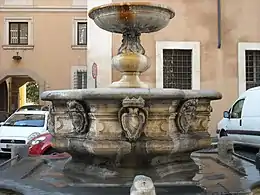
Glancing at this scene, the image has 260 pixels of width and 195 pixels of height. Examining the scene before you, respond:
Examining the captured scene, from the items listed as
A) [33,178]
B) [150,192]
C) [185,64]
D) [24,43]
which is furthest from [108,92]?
[24,43]

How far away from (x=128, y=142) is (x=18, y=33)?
77.3ft

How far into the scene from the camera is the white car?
13.6 m

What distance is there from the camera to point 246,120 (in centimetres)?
1306

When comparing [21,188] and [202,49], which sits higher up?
[202,49]

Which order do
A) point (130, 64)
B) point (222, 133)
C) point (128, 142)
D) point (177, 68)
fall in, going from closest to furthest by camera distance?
point (128, 142)
point (130, 64)
point (222, 133)
point (177, 68)

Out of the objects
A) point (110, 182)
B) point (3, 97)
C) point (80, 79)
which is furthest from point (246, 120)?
point (3, 97)

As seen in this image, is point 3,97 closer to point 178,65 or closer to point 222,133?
point 178,65

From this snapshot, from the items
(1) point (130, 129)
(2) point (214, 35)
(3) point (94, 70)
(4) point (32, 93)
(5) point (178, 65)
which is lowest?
(1) point (130, 129)

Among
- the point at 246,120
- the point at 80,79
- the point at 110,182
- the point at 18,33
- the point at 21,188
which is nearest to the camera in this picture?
the point at 21,188

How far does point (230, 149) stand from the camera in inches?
361

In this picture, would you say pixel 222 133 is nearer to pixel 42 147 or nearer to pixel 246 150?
pixel 246 150

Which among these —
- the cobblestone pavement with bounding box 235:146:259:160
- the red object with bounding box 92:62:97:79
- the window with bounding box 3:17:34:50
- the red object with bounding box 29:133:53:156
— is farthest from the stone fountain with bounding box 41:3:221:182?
the window with bounding box 3:17:34:50

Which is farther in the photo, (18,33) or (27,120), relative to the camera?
(18,33)

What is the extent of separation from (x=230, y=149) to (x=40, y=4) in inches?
849
